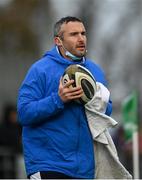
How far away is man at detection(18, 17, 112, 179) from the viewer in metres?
7.21

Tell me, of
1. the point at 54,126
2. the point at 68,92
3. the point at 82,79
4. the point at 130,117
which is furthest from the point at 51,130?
the point at 130,117

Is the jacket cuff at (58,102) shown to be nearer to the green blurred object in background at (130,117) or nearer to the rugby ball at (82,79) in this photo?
the rugby ball at (82,79)

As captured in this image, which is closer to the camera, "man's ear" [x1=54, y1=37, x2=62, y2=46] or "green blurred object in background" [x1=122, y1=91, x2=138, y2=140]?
"man's ear" [x1=54, y1=37, x2=62, y2=46]

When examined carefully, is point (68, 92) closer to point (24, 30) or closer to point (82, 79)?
point (82, 79)

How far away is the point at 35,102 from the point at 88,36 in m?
29.7

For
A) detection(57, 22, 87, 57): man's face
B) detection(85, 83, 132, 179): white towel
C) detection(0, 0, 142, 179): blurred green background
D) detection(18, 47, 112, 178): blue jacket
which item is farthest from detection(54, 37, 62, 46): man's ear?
detection(0, 0, 142, 179): blurred green background

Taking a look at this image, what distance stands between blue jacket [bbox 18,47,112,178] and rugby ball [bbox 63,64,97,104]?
0.36 ft

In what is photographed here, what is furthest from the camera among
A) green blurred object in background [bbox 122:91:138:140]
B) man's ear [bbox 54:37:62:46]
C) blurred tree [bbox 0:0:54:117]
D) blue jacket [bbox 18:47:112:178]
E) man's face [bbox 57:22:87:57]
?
blurred tree [bbox 0:0:54:117]

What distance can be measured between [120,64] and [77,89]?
31.5m

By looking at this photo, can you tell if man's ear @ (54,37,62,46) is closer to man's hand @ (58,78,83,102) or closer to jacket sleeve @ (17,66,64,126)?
jacket sleeve @ (17,66,64,126)

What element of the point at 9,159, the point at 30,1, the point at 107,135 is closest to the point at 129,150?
the point at 9,159

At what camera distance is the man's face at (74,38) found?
7363mm

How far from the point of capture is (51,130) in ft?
23.9

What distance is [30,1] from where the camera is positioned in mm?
30094
